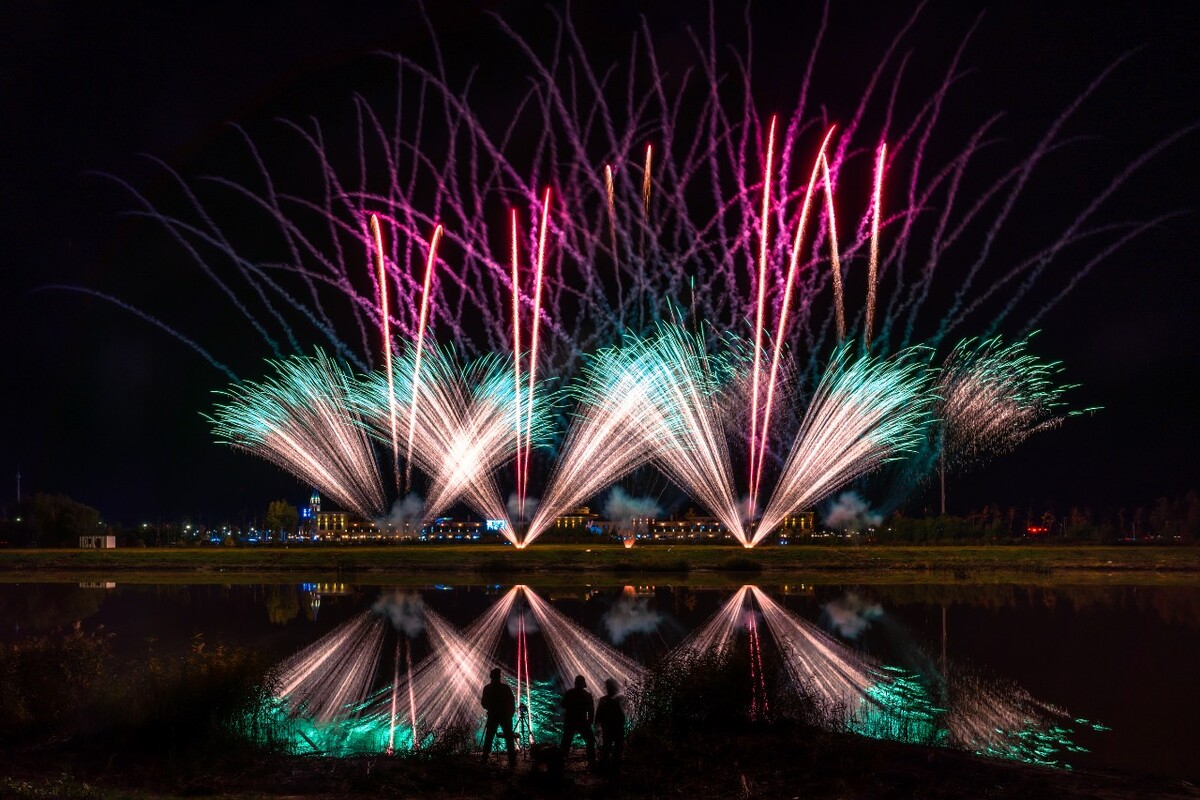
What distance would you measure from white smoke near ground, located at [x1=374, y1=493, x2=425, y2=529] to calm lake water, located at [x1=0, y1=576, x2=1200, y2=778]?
2826cm

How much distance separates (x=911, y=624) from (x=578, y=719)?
17191 millimetres

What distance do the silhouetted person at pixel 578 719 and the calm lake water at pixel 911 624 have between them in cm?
619

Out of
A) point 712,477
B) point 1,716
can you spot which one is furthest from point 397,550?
point 1,716

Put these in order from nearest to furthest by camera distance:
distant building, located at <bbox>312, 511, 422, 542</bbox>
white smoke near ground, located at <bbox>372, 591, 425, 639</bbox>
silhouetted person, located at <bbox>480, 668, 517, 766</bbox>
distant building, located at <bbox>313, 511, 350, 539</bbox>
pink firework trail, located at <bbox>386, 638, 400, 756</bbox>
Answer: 1. silhouetted person, located at <bbox>480, 668, 517, 766</bbox>
2. pink firework trail, located at <bbox>386, 638, 400, 756</bbox>
3. white smoke near ground, located at <bbox>372, 591, 425, 639</bbox>
4. distant building, located at <bbox>312, 511, 422, 542</bbox>
5. distant building, located at <bbox>313, 511, 350, 539</bbox>

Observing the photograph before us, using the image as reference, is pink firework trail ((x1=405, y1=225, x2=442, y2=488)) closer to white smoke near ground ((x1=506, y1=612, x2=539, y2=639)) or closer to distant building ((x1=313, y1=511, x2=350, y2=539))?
white smoke near ground ((x1=506, y1=612, x2=539, y2=639))

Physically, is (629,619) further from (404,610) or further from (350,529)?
(350,529)

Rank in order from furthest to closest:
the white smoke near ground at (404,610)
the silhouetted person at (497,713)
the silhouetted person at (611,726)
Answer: the white smoke near ground at (404,610) → the silhouetted person at (497,713) → the silhouetted person at (611,726)

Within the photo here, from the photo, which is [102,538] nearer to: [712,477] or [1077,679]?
[712,477]

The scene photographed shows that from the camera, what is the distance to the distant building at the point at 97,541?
67.5 m

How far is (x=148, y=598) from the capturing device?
36.6 meters

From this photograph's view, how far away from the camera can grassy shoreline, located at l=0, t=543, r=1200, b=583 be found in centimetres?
4822

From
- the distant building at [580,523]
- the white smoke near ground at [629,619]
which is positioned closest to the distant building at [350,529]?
the distant building at [580,523]

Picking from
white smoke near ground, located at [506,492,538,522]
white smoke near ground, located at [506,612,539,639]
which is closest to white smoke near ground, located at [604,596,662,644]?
white smoke near ground, located at [506,612,539,639]

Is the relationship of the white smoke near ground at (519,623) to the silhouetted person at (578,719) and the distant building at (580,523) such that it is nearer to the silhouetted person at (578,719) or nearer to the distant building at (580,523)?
the silhouetted person at (578,719)
